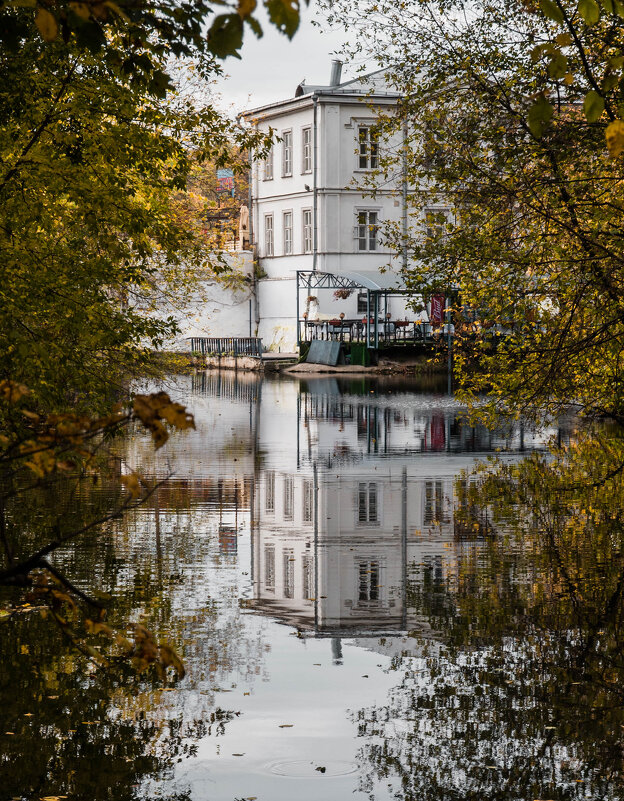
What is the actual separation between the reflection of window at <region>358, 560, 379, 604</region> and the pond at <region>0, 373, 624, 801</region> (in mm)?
29

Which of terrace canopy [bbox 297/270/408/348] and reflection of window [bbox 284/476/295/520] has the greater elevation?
terrace canopy [bbox 297/270/408/348]

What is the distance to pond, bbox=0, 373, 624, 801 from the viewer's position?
21.5ft

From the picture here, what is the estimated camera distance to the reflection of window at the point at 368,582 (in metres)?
10.5

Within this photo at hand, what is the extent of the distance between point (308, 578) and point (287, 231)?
51.7m

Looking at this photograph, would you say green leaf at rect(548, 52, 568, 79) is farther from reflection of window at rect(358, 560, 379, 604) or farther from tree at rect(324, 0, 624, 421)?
tree at rect(324, 0, 624, 421)

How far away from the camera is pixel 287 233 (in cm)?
6212

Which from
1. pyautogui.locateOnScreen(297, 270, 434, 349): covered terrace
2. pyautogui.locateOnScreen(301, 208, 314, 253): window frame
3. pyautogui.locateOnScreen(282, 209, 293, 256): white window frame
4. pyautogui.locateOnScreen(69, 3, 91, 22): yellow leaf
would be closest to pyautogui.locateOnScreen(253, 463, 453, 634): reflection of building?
pyautogui.locateOnScreen(69, 3, 91, 22): yellow leaf

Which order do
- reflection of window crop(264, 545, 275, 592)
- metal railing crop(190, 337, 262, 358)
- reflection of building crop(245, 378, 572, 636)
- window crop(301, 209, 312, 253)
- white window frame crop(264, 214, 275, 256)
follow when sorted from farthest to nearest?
white window frame crop(264, 214, 275, 256)
window crop(301, 209, 312, 253)
metal railing crop(190, 337, 262, 358)
reflection of window crop(264, 545, 275, 592)
reflection of building crop(245, 378, 572, 636)

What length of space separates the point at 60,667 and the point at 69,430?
4930mm

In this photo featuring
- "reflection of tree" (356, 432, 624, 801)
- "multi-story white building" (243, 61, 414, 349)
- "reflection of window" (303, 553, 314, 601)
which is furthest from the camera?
"multi-story white building" (243, 61, 414, 349)

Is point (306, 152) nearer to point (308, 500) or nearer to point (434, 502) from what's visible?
point (308, 500)

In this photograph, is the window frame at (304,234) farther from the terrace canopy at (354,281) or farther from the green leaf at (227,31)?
the green leaf at (227,31)

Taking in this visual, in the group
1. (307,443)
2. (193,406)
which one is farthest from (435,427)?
(193,406)

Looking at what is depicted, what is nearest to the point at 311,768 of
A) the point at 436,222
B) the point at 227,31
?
the point at 227,31
